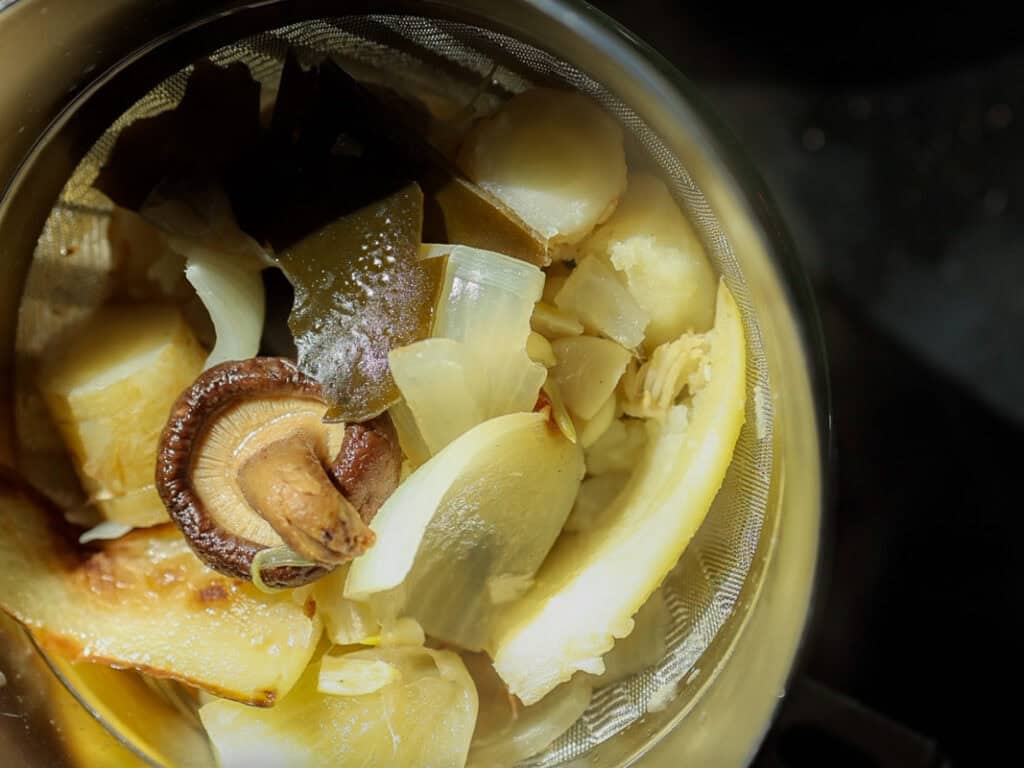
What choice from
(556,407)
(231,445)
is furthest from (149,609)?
(556,407)

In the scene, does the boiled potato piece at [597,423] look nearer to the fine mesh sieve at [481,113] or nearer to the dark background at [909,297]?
the fine mesh sieve at [481,113]

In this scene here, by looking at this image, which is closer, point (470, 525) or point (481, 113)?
point (470, 525)

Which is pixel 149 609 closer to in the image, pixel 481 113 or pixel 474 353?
pixel 474 353

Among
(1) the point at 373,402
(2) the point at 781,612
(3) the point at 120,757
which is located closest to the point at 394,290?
(1) the point at 373,402

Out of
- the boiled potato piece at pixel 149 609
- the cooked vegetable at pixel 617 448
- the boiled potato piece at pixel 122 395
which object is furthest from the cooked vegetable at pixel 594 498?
the boiled potato piece at pixel 122 395

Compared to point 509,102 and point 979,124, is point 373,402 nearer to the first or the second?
point 509,102

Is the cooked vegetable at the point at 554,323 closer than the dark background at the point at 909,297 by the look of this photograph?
Yes
